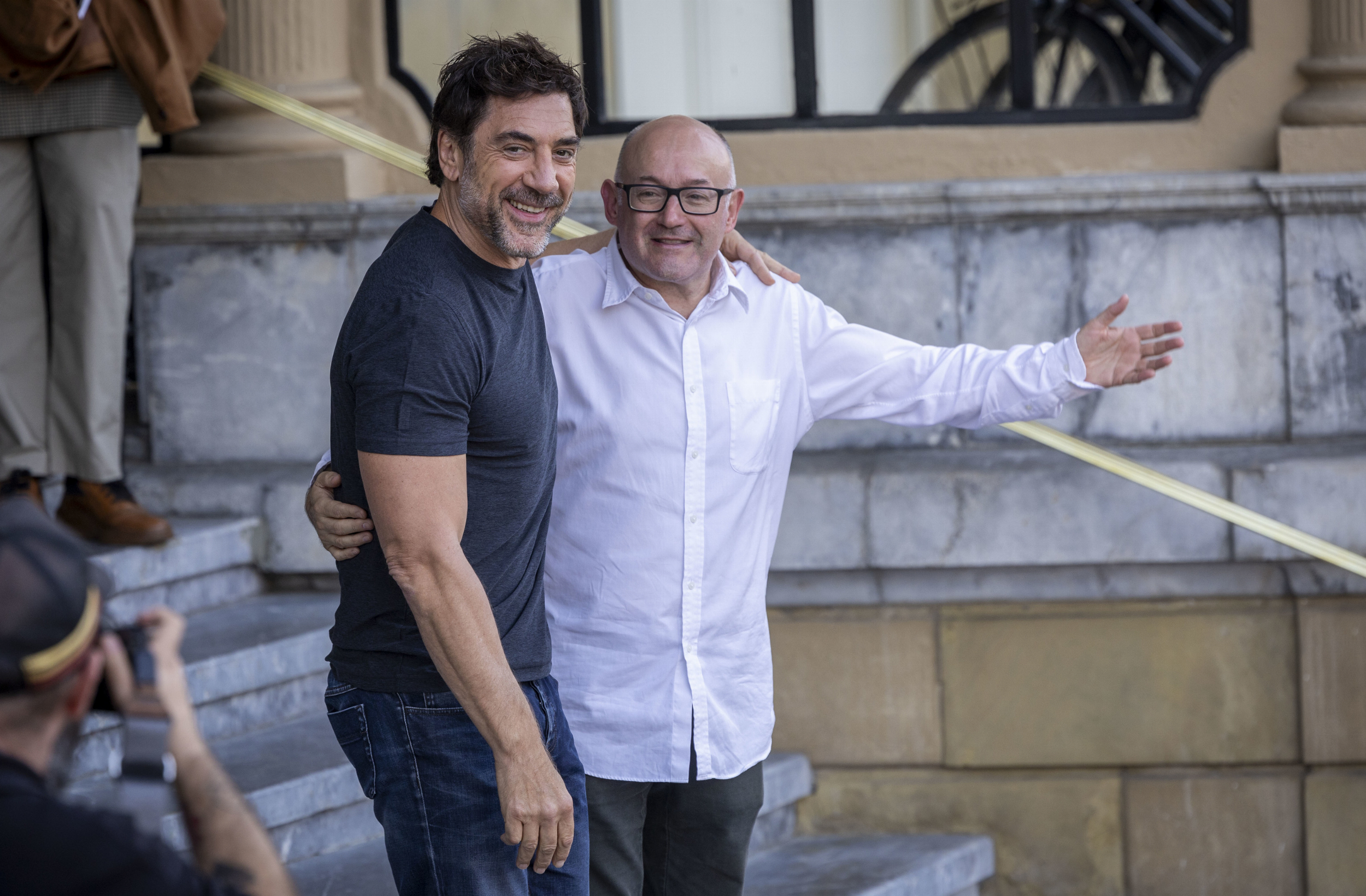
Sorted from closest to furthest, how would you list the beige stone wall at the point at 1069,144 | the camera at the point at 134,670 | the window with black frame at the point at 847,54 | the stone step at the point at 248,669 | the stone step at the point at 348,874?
the camera at the point at 134,670 < the stone step at the point at 348,874 < the stone step at the point at 248,669 < the beige stone wall at the point at 1069,144 < the window with black frame at the point at 847,54

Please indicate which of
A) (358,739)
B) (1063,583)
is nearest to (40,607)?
(358,739)

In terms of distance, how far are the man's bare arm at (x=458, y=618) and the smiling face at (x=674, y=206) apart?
2.57 ft

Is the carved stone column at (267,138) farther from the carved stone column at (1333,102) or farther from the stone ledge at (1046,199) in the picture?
the carved stone column at (1333,102)

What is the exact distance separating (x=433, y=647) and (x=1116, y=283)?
2.88m

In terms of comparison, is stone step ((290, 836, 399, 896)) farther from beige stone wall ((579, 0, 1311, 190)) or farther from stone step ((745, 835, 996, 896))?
beige stone wall ((579, 0, 1311, 190))

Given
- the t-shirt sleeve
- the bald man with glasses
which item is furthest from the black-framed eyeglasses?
the t-shirt sleeve

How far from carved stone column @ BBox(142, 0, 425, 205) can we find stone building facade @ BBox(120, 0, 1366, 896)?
65 mm

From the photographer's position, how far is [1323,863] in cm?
443

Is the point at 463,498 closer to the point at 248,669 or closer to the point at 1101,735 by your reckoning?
the point at 248,669

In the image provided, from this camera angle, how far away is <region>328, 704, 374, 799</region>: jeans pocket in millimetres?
2297

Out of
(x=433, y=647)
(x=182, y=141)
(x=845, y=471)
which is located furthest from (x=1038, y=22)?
(x=433, y=647)

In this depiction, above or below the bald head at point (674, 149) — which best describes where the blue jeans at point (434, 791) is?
below

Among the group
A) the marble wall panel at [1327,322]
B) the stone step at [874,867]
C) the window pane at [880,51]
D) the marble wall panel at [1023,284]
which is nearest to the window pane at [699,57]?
the window pane at [880,51]

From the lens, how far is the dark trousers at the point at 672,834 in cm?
281
